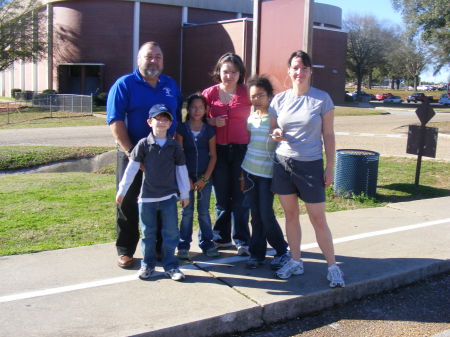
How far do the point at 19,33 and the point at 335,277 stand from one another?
3957 centimetres

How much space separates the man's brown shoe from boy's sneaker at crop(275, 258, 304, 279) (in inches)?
50.7

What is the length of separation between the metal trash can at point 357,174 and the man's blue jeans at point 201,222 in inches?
140

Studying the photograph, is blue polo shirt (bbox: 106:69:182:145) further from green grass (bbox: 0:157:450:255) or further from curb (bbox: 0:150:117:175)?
curb (bbox: 0:150:117:175)

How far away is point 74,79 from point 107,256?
40.8 meters

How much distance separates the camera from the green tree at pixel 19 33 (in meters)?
38.1

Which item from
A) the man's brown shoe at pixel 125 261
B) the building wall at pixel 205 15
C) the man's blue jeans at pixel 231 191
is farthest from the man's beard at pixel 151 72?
the building wall at pixel 205 15

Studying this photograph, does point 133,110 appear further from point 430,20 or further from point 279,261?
point 430,20

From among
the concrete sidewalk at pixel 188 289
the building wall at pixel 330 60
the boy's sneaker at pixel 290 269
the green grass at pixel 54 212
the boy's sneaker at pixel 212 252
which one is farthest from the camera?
the building wall at pixel 330 60

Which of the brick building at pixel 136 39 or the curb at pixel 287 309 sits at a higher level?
the brick building at pixel 136 39

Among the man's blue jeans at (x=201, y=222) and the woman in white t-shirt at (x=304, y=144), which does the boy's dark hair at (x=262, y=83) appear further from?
the man's blue jeans at (x=201, y=222)

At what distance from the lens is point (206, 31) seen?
41.8 meters

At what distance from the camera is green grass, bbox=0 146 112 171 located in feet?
35.0

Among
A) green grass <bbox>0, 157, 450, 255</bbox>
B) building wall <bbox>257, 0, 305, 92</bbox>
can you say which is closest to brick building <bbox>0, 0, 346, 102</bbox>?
green grass <bbox>0, 157, 450, 255</bbox>

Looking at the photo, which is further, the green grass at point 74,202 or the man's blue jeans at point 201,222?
the green grass at point 74,202
